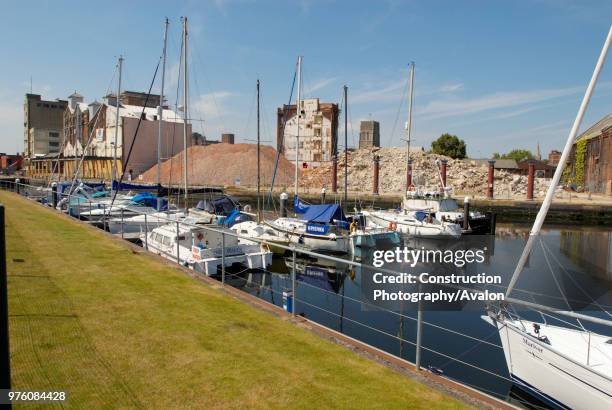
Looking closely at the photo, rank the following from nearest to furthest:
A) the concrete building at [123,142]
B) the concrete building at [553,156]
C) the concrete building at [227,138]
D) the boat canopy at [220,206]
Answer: the boat canopy at [220,206] < the concrete building at [123,142] < the concrete building at [553,156] < the concrete building at [227,138]

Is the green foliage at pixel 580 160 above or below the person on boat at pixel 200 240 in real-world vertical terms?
above

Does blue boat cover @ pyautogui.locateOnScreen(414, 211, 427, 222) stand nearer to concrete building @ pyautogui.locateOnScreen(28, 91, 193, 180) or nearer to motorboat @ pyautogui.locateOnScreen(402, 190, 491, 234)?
motorboat @ pyautogui.locateOnScreen(402, 190, 491, 234)

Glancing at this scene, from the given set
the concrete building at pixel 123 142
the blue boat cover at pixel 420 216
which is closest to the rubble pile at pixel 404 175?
the concrete building at pixel 123 142

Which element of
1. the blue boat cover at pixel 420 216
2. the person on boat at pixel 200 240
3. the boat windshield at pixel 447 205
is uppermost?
the boat windshield at pixel 447 205

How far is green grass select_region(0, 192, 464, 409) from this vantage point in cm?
514

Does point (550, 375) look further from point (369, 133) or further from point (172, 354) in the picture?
point (369, 133)

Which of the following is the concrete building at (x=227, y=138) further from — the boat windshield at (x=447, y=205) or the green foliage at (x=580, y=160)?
the boat windshield at (x=447, y=205)

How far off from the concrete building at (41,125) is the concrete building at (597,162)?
137724 millimetres

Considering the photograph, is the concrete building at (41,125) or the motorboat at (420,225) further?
the concrete building at (41,125)

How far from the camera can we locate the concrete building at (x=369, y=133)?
124125 millimetres

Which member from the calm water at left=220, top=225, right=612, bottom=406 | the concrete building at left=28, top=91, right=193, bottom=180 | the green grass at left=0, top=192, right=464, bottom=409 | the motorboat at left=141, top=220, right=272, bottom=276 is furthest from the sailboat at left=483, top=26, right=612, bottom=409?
the concrete building at left=28, top=91, right=193, bottom=180

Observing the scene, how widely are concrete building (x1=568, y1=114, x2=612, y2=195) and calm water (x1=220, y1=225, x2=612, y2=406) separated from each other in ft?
109

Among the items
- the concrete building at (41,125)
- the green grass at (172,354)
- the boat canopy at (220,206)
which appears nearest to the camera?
the green grass at (172,354)

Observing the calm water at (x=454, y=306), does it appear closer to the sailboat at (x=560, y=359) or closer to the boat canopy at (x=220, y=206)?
the sailboat at (x=560, y=359)
